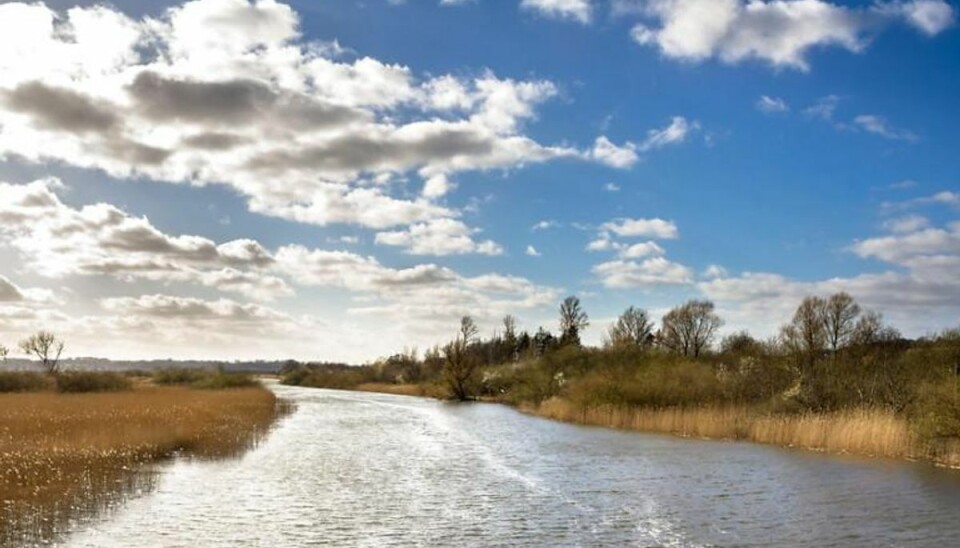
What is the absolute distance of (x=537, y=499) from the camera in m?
20.2

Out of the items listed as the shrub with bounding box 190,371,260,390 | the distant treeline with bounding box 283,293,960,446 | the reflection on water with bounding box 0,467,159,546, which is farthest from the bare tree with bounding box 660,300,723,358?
the reflection on water with bounding box 0,467,159,546

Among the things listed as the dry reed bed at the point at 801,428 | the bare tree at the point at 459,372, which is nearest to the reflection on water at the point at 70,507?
the dry reed bed at the point at 801,428

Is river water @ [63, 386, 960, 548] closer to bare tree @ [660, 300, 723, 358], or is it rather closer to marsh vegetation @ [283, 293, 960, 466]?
marsh vegetation @ [283, 293, 960, 466]

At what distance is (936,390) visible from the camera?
2656 centimetres

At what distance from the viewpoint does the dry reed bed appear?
28.0 m

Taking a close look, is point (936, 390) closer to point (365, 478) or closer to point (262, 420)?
point (365, 478)

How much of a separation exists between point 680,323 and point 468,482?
76971mm

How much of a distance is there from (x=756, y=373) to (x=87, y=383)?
53.1m

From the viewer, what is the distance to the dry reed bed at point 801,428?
28.0 metres

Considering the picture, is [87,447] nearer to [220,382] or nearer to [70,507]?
[70,507]

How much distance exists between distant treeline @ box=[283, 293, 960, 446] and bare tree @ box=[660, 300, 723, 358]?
12 cm

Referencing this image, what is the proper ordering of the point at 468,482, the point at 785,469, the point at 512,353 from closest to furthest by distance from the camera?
the point at 468,482
the point at 785,469
the point at 512,353

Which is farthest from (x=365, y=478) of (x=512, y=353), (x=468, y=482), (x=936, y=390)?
(x=512, y=353)

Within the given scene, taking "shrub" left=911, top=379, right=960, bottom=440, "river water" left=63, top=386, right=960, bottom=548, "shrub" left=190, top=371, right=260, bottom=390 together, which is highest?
"shrub" left=911, top=379, right=960, bottom=440
